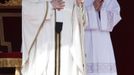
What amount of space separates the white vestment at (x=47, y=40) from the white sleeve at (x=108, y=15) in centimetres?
57

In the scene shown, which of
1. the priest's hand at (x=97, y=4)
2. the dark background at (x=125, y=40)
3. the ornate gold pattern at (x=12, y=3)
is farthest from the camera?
the dark background at (x=125, y=40)

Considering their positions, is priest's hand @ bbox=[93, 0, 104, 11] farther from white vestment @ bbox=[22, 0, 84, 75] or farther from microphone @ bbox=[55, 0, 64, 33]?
microphone @ bbox=[55, 0, 64, 33]

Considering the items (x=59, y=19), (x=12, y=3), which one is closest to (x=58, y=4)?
(x=59, y=19)

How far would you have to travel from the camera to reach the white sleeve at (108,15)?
690 cm

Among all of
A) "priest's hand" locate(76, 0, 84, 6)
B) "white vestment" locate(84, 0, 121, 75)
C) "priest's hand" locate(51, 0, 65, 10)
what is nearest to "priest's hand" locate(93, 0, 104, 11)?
"white vestment" locate(84, 0, 121, 75)

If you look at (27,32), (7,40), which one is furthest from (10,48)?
(27,32)

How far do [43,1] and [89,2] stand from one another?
788mm

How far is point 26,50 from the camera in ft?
21.0

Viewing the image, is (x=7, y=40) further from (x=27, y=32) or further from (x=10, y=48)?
(x=27, y=32)

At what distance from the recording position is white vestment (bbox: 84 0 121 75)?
6906 mm

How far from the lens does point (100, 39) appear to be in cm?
697

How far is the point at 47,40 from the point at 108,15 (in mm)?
1003

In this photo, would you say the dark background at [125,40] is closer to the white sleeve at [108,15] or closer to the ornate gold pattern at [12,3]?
the white sleeve at [108,15]

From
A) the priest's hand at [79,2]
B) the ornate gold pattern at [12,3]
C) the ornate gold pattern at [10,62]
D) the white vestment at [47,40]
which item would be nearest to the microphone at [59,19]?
the white vestment at [47,40]
